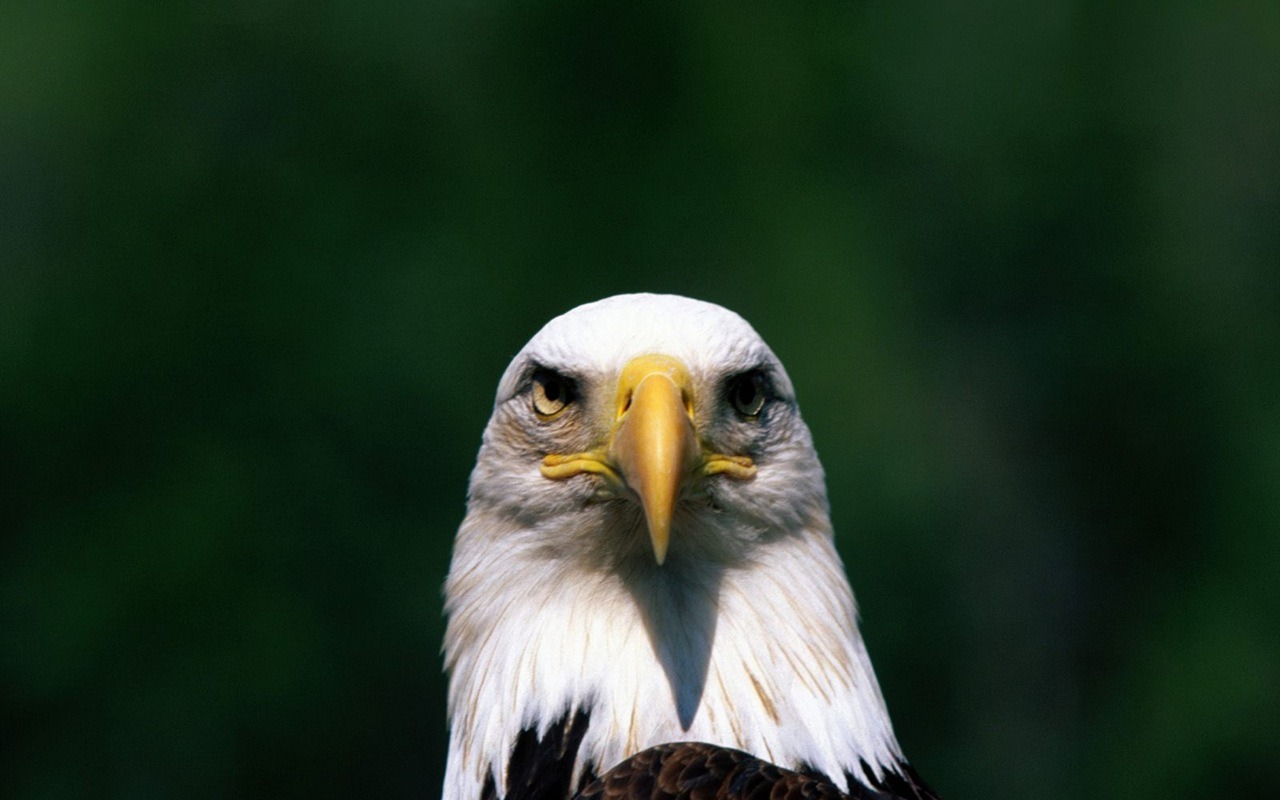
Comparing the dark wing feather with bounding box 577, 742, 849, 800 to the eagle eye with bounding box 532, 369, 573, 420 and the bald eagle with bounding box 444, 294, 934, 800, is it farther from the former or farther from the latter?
the eagle eye with bounding box 532, 369, 573, 420

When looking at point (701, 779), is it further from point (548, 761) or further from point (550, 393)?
point (550, 393)

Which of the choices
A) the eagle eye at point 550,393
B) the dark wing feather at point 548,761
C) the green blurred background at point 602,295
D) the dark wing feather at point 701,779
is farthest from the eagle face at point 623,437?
the green blurred background at point 602,295

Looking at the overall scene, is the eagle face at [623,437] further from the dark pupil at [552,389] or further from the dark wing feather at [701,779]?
the dark wing feather at [701,779]

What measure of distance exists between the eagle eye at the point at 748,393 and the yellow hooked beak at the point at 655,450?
10 centimetres

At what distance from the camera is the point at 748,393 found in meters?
3.13

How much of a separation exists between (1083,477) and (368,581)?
6.91 metres

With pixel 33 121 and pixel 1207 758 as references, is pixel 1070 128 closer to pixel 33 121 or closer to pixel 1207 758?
pixel 1207 758

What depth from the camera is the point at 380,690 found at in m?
11.3

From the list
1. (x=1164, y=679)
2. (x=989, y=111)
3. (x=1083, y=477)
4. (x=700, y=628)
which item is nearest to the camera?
(x=700, y=628)

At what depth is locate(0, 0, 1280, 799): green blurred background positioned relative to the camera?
10992 mm

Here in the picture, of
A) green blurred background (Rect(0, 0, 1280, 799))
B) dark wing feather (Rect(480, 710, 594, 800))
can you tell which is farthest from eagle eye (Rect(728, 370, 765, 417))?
green blurred background (Rect(0, 0, 1280, 799))

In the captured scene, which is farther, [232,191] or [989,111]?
[989,111]

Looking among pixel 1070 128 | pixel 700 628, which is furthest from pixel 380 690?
pixel 700 628

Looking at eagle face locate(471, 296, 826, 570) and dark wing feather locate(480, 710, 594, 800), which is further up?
eagle face locate(471, 296, 826, 570)
